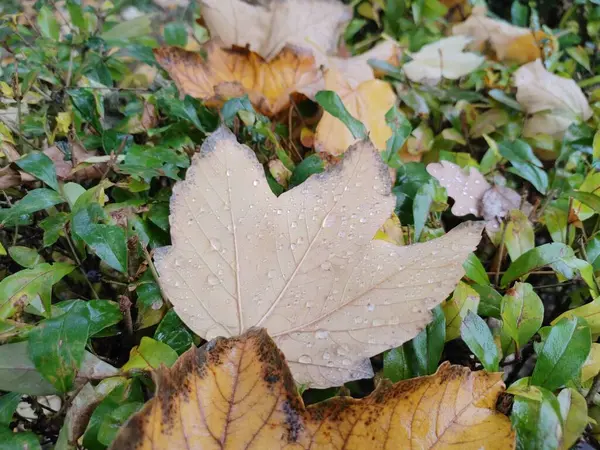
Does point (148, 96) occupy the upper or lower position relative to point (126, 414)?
upper

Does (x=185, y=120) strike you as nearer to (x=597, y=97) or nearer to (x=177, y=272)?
(x=177, y=272)

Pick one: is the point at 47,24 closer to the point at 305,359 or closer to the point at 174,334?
the point at 174,334

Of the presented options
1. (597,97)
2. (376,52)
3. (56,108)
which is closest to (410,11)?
(376,52)

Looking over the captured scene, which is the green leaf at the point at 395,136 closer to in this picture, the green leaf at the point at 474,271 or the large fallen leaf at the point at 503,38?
the green leaf at the point at 474,271

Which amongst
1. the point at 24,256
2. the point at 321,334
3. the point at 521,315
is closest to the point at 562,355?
the point at 521,315

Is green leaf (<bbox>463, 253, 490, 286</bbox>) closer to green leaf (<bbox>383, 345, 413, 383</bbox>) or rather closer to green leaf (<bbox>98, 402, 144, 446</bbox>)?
green leaf (<bbox>383, 345, 413, 383</bbox>)
